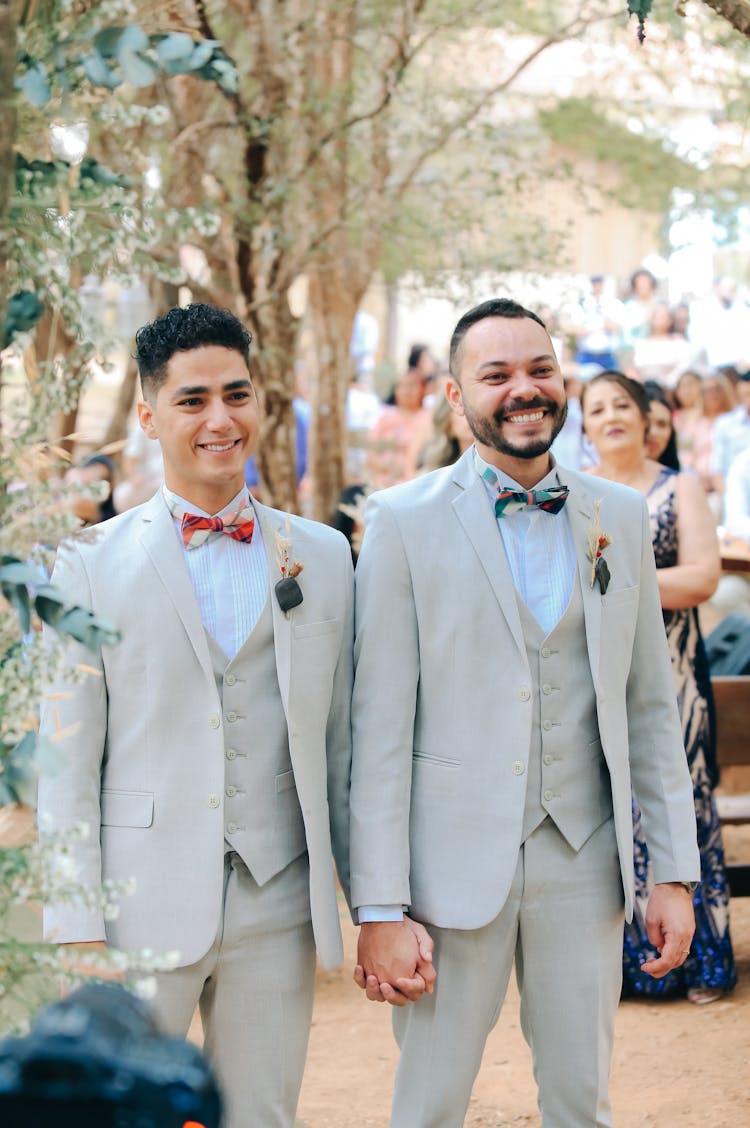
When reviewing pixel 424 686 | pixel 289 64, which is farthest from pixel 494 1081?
pixel 289 64

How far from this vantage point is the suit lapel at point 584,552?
9.99ft

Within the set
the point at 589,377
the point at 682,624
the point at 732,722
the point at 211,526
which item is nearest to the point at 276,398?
the point at 589,377

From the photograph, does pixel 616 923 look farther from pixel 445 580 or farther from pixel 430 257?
pixel 430 257

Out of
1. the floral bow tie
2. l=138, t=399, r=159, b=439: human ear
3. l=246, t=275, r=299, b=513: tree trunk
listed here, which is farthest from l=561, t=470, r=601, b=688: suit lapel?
l=246, t=275, r=299, b=513: tree trunk

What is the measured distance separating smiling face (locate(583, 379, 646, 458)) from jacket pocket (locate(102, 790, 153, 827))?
262 centimetres

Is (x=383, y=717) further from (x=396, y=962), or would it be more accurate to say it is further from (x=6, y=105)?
(x=6, y=105)

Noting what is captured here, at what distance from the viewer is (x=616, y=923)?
10.2ft

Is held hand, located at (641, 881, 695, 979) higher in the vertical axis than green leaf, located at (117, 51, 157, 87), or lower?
lower

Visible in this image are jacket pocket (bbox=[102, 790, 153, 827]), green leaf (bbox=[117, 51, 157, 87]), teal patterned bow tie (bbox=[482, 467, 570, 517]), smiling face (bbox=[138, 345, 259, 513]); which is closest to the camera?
green leaf (bbox=[117, 51, 157, 87])

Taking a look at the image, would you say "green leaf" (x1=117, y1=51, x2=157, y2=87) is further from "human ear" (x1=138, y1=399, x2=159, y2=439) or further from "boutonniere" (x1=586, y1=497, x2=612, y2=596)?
"boutonniere" (x1=586, y1=497, x2=612, y2=596)

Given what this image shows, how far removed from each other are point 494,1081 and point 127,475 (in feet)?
31.1

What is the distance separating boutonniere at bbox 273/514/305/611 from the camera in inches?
114

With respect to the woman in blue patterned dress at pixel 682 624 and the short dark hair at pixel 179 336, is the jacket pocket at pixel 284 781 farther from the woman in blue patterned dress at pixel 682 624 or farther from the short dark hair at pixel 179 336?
the woman in blue patterned dress at pixel 682 624

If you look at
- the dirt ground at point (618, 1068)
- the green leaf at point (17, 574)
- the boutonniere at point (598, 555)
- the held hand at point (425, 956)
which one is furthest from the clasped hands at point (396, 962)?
the dirt ground at point (618, 1068)
